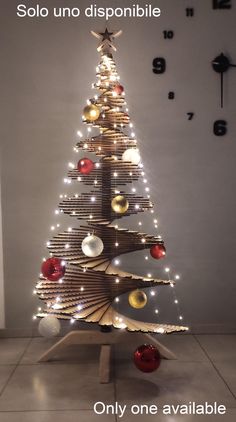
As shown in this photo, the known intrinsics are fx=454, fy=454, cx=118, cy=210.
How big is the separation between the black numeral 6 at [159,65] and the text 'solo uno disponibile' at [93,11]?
34 cm

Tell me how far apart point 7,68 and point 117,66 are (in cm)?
87

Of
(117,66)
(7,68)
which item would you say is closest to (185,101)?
(117,66)

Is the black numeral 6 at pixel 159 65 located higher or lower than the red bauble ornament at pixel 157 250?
higher

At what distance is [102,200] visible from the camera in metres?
3.10

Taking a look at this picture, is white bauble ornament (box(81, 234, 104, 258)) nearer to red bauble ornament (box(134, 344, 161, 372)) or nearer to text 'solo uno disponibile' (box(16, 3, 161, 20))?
red bauble ornament (box(134, 344, 161, 372))

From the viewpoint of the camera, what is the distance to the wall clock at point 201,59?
3.60 metres

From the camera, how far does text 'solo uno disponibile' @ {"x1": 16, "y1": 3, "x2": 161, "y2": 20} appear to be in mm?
3578

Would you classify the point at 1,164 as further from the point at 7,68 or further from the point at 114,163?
the point at 114,163

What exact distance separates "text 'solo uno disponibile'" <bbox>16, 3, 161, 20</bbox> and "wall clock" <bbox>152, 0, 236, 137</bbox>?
0.14 meters

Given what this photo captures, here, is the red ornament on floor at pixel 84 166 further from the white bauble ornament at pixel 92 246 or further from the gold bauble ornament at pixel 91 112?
the white bauble ornament at pixel 92 246

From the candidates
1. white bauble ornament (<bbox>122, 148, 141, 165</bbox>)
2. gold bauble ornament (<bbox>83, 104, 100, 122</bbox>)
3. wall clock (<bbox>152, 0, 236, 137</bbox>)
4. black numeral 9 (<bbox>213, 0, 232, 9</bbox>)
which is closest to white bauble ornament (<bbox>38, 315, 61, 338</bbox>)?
white bauble ornament (<bbox>122, 148, 141, 165</bbox>)

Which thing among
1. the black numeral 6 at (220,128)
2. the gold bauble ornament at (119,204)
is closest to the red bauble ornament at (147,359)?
the gold bauble ornament at (119,204)

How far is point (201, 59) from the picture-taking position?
143 inches

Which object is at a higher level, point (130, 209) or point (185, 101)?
point (185, 101)
